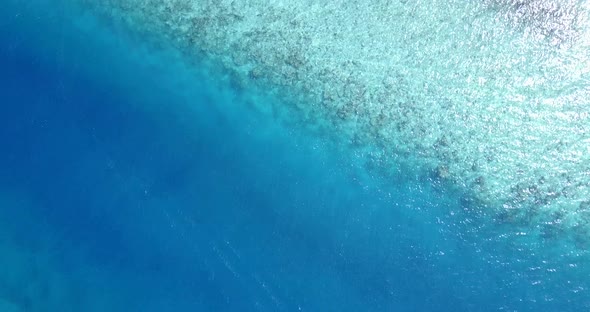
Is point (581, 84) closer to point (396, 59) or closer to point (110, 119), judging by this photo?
point (396, 59)

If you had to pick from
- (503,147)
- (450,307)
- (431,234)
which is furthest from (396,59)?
(450,307)

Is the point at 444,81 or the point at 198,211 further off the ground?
the point at 444,81

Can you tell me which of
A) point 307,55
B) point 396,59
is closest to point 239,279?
point 307,55

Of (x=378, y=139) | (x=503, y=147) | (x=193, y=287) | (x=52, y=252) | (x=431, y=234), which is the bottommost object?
(x=52, y=252)

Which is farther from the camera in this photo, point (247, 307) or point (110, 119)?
point (110, 119)

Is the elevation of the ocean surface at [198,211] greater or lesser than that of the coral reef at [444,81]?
lesser

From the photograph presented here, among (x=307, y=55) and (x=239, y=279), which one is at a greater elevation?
(x=307, y=55)

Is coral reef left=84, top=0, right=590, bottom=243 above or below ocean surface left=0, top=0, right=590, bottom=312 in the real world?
above
